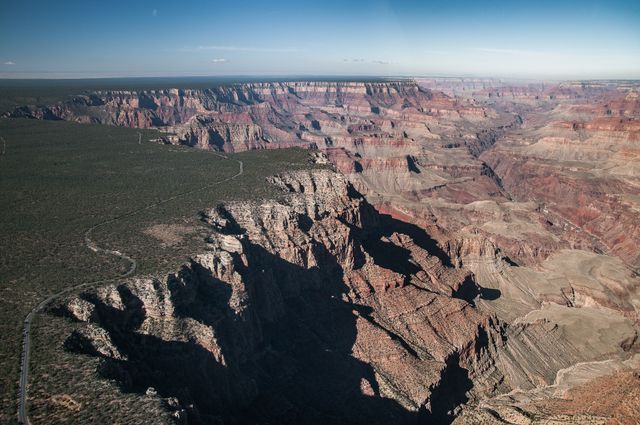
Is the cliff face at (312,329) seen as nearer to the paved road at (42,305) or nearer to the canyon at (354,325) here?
the canyon at (354,325)

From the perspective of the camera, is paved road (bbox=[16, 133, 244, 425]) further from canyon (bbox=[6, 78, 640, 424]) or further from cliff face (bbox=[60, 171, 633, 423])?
cliff face (bbox=[60, 171, 633, 423])

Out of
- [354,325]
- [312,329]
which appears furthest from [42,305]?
[354,325]

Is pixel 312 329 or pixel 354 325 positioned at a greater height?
pixel 354 325

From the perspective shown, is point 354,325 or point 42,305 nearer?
point 42,305

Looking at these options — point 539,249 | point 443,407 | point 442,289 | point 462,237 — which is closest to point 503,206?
point 539,249

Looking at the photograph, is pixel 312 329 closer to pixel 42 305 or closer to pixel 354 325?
pixel 354 325

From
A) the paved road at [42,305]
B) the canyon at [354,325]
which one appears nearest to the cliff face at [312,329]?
the canyon at [354,325]

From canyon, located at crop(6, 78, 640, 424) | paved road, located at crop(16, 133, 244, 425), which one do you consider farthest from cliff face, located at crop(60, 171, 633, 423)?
paved road, located at crop(16, 133, 244, 425)

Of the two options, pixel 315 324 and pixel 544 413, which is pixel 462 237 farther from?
pixel 544 413

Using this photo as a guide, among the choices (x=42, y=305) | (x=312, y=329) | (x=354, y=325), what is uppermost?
(x=42, y=305)
